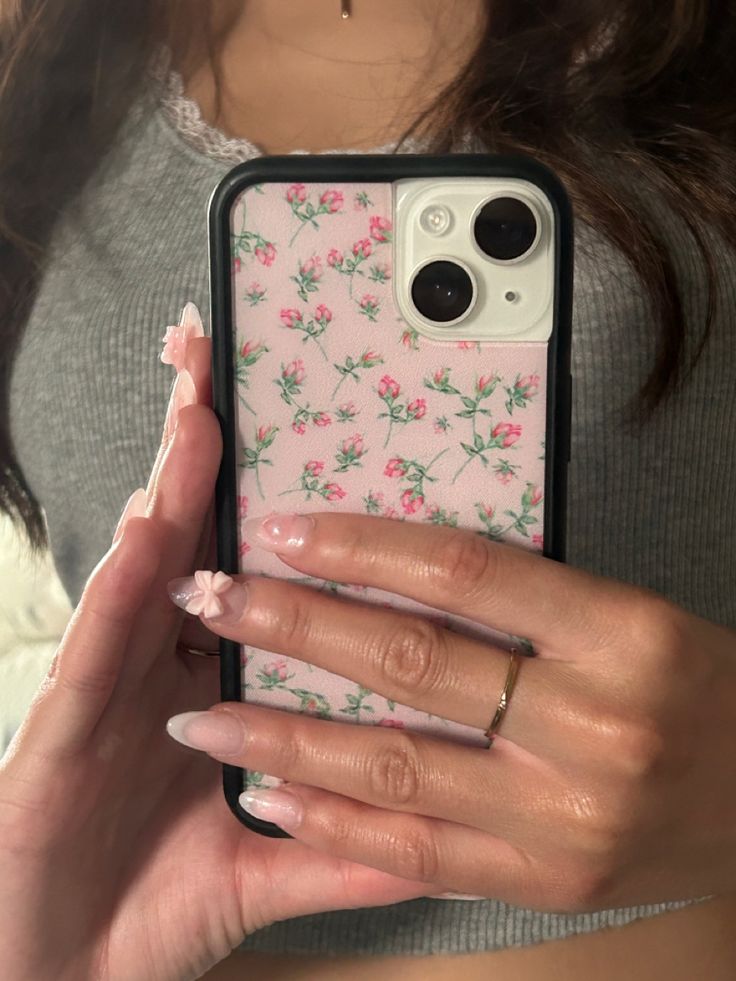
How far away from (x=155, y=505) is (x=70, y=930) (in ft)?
0.81

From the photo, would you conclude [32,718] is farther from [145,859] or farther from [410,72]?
[410,72]

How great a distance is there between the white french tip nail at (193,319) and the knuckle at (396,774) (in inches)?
9.7

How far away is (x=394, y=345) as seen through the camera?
40cm

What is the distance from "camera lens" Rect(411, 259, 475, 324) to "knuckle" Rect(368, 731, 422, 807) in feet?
0.69

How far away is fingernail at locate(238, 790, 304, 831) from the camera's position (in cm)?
41

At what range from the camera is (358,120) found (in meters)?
0.65

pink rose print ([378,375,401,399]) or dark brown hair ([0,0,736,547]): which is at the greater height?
dark brown hair ([0,0,736,547])

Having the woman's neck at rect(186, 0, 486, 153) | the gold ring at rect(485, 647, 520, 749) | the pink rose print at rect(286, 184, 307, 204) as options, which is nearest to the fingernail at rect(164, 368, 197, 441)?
the pink rose print at rect(286, 184, 307, 204)

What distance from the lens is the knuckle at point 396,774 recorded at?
0.38 m

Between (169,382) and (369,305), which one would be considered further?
(169,382)

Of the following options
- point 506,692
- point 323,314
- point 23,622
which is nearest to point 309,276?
point 323,314

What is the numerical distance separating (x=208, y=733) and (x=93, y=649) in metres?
0.07

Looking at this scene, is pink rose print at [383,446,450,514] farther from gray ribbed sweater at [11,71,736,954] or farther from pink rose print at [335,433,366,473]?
gray ribbed sweater at [11,71,736,954]

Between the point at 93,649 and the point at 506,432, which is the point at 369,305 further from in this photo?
the point at 93,649
